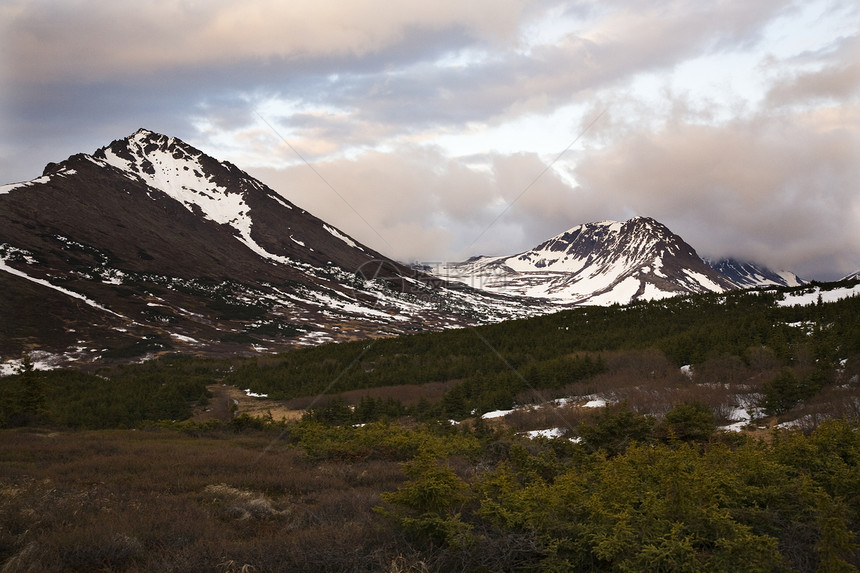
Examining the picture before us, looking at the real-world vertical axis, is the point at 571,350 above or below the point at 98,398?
above

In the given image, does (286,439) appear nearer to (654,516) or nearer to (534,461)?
(534,461)

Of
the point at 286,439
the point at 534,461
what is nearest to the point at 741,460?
the point at 534,461

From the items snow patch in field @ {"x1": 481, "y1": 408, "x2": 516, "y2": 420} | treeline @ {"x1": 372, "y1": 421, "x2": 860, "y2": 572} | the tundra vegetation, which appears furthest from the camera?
snow patch in field @ {"x1": 481, "y1": 408, "x2": 516, "y2": 420}

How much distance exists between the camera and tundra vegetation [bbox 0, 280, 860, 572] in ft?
23.4

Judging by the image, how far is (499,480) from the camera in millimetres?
9156

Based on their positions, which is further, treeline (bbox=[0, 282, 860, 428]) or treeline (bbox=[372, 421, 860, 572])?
treeline (bbox=[0, 282, 860, 428])

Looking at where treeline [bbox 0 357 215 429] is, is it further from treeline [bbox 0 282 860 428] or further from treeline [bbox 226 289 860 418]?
treeline [bbox 226 289 860 418]

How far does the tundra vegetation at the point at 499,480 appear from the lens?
7.13 metres

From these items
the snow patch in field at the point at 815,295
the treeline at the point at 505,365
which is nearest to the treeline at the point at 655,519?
the treeline at the point at 505,365

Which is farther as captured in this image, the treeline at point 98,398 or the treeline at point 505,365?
the treeline at point 505,365

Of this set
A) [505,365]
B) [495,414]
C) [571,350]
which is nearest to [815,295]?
[571,350]

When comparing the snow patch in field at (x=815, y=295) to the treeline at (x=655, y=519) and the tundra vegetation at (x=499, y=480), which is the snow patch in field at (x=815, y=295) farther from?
the treeline at (x=655, y=519)

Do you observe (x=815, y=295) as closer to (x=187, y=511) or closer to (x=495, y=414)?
(x=495, y=414)

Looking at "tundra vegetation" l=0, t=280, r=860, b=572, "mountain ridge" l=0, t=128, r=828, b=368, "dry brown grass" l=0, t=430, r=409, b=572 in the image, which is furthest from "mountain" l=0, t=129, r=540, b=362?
"dry brown grass" l=0, t=430, r=409, b=572
